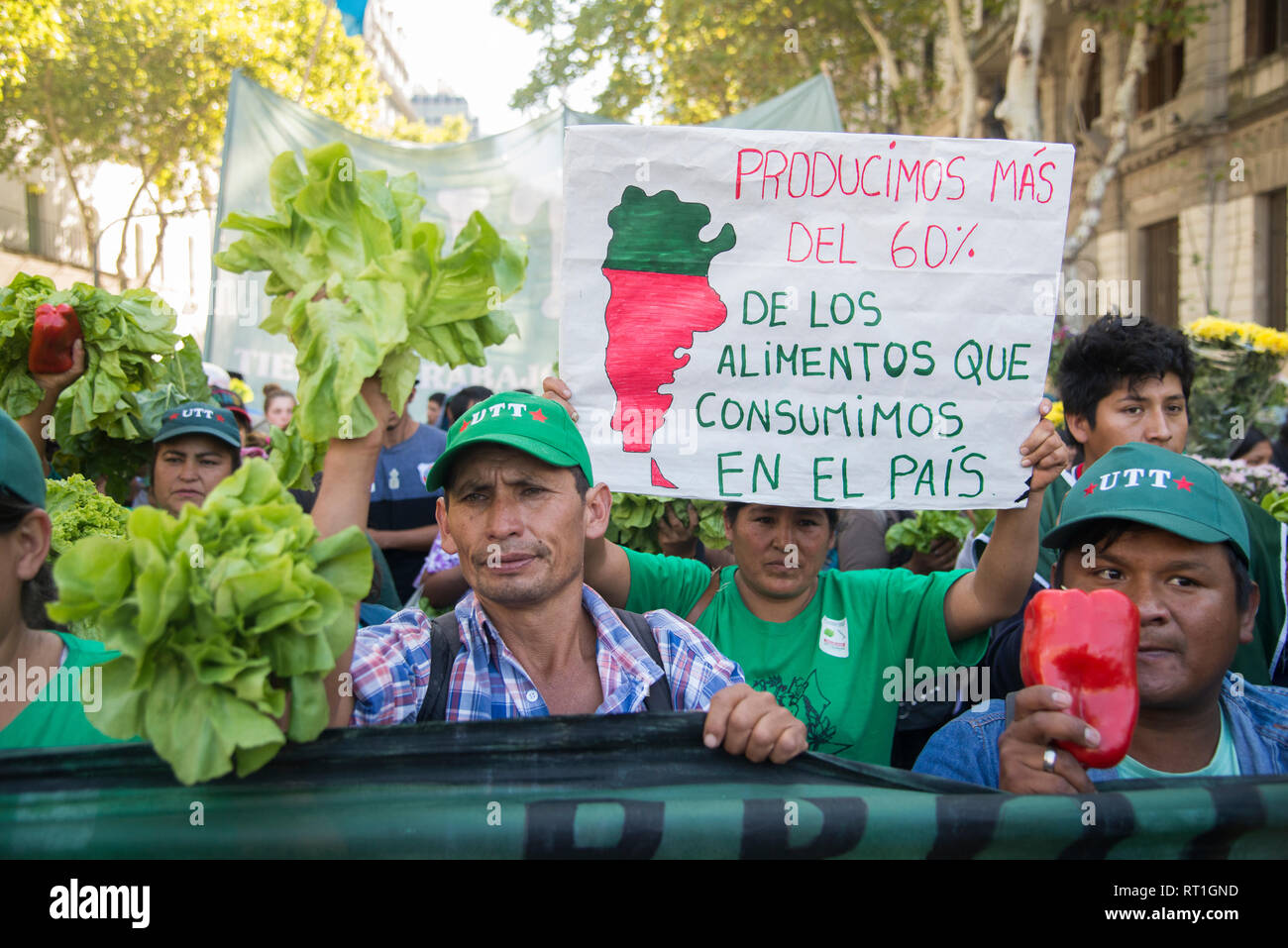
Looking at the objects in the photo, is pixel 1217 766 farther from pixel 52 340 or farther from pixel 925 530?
pixel 52 340

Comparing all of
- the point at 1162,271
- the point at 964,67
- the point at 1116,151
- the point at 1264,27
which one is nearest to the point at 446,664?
the point at 1116,151

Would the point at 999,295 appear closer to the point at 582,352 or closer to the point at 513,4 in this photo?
the point at 582,352

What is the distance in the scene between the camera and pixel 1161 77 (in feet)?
69.8

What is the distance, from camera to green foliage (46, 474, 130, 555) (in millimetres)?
2773

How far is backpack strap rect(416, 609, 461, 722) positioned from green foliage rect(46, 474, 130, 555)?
1.12 m

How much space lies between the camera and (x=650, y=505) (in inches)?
149

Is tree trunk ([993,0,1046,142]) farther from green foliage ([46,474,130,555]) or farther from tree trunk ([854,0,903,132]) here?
green foliage ([46,474,130,555])

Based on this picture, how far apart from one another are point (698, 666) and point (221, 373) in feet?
19.3

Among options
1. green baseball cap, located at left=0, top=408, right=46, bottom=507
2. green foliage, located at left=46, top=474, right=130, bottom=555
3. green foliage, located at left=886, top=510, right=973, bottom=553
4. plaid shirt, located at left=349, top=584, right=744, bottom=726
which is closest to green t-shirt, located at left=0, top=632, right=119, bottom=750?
green baseball cap, located at left=0, top=408, right=46, bottom=507

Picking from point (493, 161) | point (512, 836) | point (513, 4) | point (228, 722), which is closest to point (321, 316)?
point (228, 722)

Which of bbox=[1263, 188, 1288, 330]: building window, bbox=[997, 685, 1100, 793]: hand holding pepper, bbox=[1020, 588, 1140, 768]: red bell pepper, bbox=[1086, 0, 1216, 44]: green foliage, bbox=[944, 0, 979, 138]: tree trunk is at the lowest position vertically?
bbox=[997, 685, 1100, 793]: hand holding pepper

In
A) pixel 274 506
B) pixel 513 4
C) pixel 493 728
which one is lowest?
pixel 493 728

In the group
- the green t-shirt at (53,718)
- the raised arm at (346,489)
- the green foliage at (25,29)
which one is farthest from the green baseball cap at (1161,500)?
the green foliage at (25,29)

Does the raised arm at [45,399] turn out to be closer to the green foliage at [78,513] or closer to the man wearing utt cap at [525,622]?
the green foliage at [78,513]
